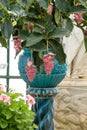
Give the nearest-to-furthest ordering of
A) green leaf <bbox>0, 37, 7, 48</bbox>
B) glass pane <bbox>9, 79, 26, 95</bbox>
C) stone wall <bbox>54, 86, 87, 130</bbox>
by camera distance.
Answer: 1. green leaf <bbox>0, 37, 7, 48</bbox>
2. stone wall <bbox>54, 86, 87, 130</bbox>
3. glass pane <bbox>9, 79, 26, 95</bbox>

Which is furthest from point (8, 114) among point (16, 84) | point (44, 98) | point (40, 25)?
point (40, 25)

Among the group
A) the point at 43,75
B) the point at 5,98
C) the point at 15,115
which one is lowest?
the point at 15,115

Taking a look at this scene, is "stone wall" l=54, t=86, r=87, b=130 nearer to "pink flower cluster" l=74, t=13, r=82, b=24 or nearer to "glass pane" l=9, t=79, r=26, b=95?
"glass pane" l=9, t=79, r=26, b=95

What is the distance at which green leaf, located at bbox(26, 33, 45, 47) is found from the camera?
683 mm

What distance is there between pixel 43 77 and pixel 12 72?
120 cm

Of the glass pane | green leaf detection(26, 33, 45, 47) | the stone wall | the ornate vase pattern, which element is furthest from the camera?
the glass pane

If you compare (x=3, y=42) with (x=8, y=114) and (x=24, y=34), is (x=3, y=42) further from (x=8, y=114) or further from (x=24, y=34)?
(x=8, y=114)

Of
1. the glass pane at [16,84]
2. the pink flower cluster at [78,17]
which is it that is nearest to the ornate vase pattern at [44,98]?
the glass pane at [16,84]

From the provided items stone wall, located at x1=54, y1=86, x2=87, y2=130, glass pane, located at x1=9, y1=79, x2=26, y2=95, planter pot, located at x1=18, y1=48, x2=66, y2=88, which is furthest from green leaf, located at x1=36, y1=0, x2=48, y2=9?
glass pane, located at x1=9, y1=79, x2=26, y2=95

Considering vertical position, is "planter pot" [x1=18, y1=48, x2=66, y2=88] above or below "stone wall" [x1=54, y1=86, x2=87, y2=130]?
above

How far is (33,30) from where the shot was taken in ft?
2.32

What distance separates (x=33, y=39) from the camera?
687 millimetres

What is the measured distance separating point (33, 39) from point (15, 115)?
1622 millimetres

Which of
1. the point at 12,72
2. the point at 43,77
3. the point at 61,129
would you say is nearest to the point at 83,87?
the point at 61,129
